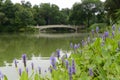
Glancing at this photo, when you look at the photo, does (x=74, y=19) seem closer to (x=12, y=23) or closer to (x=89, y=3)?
(x=89, y=3)

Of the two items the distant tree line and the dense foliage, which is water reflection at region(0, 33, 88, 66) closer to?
the dense foliage

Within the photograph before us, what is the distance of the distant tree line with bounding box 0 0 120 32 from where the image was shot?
5519 cm

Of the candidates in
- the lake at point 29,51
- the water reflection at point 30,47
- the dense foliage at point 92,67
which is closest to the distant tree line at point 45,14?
the water reflection at point 30,47

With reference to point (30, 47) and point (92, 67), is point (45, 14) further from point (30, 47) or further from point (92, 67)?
point (92, 67)

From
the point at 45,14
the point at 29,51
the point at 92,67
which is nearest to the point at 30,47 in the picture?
the point at 29,51

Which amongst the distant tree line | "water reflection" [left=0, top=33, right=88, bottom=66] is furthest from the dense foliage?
the distant tree line

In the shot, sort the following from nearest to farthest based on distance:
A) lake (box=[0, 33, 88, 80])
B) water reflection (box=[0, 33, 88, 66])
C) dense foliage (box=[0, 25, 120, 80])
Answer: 1. dense foliage (box=[0, 25, 120, 80])
2. lake (box=[0, 33, 88, 80])
3. water reflection (box=[0, 33, 88, 66])

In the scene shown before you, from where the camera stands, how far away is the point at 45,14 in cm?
6481

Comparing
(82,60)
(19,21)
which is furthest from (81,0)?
(82,60)

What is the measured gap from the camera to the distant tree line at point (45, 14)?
55.2m

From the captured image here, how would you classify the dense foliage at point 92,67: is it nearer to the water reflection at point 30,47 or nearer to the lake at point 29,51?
the lake at point 29,51

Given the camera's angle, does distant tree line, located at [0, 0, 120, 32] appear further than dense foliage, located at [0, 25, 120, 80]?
Yes

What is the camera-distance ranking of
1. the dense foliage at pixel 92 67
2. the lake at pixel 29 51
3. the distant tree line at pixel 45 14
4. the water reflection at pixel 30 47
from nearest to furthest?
the dense foliage at pixel 92 67 → the lake at pixel 29 51 → the water reflection at pixel 30 47 → the distant tree line at pixel 45 14

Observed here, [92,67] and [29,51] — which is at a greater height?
[92,67]
